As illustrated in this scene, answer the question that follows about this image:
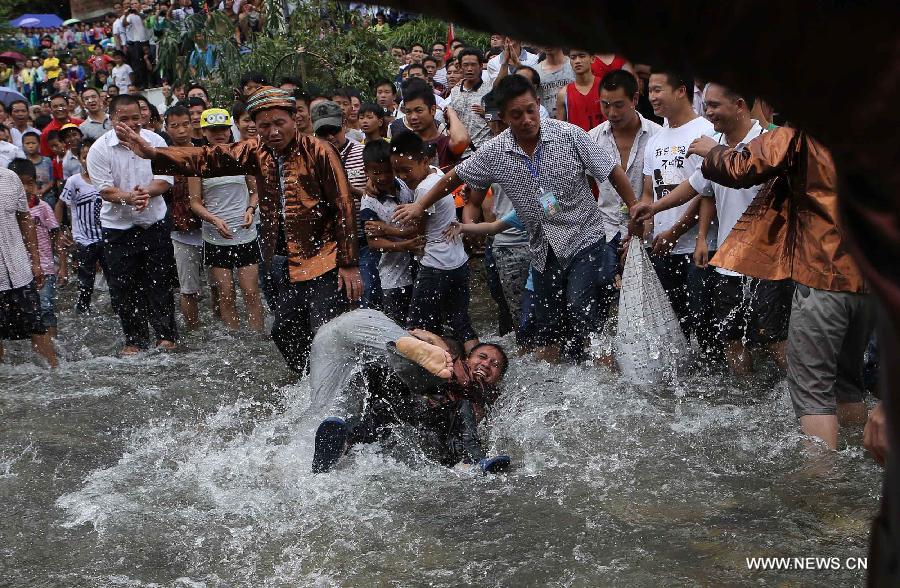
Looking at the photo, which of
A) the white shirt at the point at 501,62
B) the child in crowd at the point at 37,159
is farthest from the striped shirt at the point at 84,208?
the white shirt at the point at 501,62

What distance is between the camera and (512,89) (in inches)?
241

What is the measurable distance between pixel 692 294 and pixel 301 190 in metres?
2.49

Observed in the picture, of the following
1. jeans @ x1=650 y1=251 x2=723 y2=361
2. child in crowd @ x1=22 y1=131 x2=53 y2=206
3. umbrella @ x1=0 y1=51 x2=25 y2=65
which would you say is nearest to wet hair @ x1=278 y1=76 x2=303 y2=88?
child in crowd @ x1=22 y1=131 x2=53 y2=206

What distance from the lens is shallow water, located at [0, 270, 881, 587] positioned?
394cm

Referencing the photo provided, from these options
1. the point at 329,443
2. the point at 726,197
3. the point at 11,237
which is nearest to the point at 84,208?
the point at 11,237

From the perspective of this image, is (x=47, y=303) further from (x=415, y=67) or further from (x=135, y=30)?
(x=135, y=30)

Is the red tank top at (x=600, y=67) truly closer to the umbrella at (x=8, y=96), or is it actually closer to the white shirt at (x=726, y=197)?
the white shirt at (x=726, y=197)

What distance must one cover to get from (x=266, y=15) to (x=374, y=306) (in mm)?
7265

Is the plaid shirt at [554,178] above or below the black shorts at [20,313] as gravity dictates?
above

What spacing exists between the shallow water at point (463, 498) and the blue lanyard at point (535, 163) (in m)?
1.28

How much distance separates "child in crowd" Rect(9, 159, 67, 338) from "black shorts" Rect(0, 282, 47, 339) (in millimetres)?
240

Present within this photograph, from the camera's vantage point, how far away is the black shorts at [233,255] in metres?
9.10

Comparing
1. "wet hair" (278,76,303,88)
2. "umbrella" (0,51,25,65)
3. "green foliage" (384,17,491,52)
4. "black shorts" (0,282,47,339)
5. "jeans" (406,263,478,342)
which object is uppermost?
"wet hair" (278,76,303,88)

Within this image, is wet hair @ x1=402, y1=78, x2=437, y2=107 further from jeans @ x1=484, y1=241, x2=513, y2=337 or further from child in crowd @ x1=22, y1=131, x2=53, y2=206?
child in crowd @ x1=22, y1=131, x2=53, y2=206
